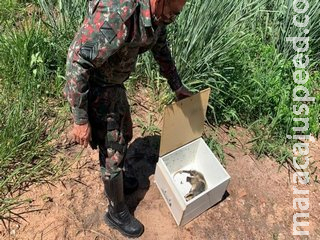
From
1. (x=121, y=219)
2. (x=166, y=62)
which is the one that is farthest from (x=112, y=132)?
(x=121, y=219)

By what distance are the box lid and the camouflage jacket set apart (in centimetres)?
48

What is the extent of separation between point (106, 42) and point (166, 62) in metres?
0.63

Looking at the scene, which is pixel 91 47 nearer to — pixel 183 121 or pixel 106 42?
pixel 106 42

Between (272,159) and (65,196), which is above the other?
(65,196)

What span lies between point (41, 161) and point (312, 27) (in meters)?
2.54

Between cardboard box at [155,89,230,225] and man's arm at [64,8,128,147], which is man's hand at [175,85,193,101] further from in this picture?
man's arm at [64,8,128,147]

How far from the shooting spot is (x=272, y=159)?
9.03 ft

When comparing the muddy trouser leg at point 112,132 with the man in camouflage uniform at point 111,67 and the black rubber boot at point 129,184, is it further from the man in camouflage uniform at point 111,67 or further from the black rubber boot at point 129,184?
the black rubber boot at point 129,184

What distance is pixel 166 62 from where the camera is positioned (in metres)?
1.91

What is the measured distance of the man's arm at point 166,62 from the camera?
1.79m

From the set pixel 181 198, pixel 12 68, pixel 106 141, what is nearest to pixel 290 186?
pixel 181 198

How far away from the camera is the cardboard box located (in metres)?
2.05

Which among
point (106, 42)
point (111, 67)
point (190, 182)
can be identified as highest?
point (106, 42)

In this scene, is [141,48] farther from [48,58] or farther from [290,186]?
[290,186]
